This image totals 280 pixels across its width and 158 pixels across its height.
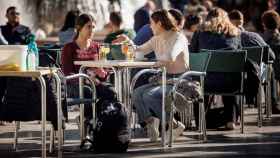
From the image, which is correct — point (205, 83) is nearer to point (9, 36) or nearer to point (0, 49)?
point (0, 49)

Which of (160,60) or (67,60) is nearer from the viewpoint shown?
(160,60)

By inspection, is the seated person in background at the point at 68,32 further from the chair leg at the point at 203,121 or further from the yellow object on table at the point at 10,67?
the yellow object on table at the point at 10,67

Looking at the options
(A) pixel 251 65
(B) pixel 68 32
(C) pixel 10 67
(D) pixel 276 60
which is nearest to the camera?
(C) pixel 10 67

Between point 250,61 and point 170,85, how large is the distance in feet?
5.79

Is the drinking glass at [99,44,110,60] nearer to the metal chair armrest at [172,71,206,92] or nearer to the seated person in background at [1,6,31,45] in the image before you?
the metal chair armrest at [172,71,206,92]

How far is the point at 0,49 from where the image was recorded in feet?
33.8

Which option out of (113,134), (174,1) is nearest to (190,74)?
(113,134)

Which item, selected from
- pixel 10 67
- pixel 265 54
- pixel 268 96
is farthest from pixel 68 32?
pixel 10 67

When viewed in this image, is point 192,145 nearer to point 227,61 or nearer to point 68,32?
point 227,61

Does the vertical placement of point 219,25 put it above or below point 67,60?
above

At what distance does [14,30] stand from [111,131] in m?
5.86

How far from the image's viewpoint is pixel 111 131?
432 inches

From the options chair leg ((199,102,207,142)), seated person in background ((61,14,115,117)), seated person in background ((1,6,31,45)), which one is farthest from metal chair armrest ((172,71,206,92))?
seated person in background ((1,6,31,45))

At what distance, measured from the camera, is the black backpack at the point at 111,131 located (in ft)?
36.0
